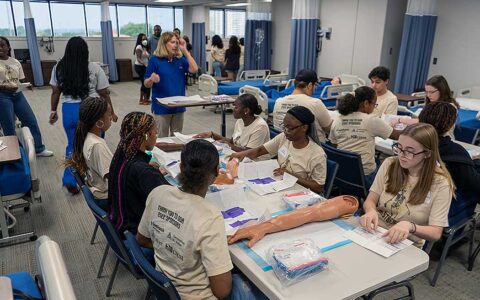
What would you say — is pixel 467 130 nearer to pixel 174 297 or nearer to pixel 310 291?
pixel 310 291

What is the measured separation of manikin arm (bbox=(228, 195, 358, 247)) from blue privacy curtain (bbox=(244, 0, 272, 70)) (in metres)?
6.91

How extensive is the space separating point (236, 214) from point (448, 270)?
68.7 inches

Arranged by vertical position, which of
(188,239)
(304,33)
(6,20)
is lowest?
(188,239)

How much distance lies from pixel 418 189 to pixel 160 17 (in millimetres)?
12528

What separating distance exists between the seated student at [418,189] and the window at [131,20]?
11999mm

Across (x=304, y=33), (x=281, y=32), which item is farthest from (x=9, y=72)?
(x=281, y=32)

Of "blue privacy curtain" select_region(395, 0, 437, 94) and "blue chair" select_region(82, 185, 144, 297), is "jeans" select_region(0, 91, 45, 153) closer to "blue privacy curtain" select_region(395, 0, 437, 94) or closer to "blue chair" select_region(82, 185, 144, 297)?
"blue chair" select_region(82, 185, 144, 297)

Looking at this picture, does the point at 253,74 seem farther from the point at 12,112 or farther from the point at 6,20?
the point at 6,20

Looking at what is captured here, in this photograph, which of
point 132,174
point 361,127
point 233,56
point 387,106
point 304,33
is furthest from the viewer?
point 233,56

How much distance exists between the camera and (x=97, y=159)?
7.73 ft

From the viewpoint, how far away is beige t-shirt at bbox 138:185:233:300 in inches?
50.9

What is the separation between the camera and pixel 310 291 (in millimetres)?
1255

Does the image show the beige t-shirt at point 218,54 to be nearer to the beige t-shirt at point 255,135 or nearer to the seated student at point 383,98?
the seated student at point 383,98

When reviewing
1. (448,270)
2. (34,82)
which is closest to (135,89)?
(34,82)
